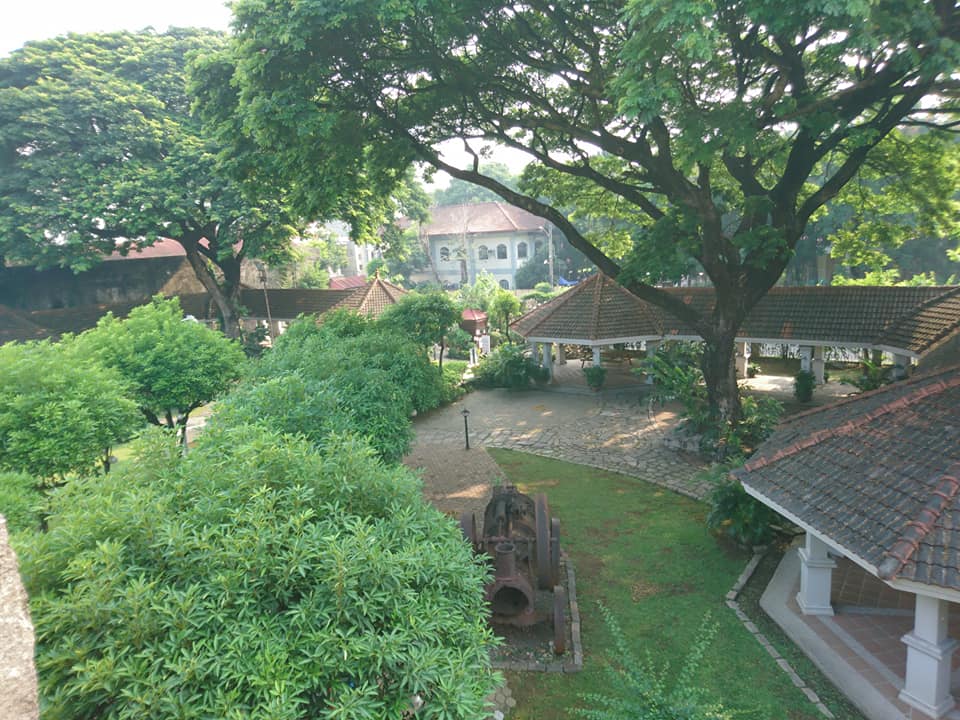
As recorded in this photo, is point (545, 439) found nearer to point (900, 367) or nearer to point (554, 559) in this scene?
point (554, 559)

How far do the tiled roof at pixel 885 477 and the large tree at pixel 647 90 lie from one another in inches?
186

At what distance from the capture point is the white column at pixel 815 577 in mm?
7637

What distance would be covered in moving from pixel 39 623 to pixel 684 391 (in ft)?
44.0

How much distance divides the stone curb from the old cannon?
2.56 metres

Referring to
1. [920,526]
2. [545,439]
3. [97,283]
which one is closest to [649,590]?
[920,526]

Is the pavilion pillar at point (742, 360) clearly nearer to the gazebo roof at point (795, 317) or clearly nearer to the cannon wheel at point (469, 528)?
the gazebo roof at point (795, 317)

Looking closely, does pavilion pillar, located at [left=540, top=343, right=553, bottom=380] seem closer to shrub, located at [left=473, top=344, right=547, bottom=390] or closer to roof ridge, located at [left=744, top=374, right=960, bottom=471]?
shrub, located at [left=473, top=344, right=547, bottom=390]

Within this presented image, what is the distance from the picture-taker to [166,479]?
4.96 m

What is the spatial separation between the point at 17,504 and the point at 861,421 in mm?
10108

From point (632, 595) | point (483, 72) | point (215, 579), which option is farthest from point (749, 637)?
point (483, 72)

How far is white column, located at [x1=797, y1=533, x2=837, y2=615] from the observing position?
25.1 ft

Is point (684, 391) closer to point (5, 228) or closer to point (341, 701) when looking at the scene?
point (341, 701)

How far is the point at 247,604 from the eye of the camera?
3.84 m

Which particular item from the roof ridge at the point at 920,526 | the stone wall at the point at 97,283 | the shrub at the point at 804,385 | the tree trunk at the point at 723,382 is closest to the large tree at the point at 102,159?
the stone wall at the point at 97,283
